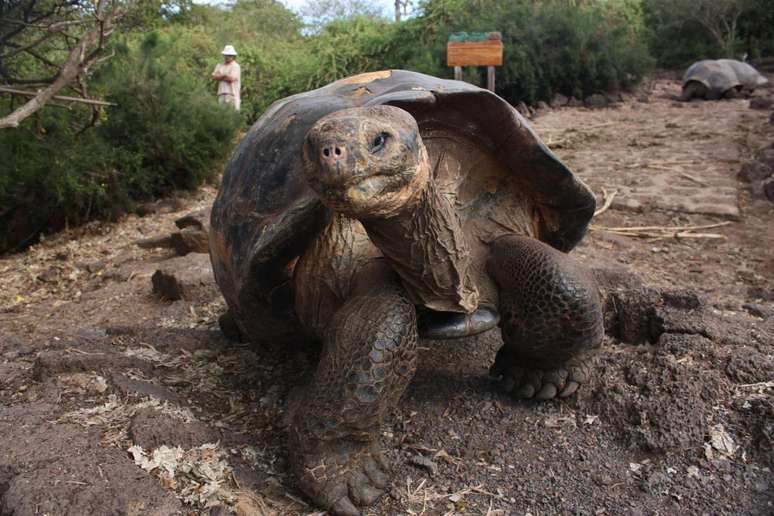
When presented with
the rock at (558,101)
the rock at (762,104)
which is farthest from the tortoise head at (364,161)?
the rock at (558,101)

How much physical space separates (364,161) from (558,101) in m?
11.0

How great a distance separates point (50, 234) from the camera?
20.3 feet

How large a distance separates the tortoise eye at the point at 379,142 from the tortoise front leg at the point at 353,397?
50 centimetres

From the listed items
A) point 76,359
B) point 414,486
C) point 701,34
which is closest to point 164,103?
point 76,359

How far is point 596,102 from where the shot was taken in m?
11.6

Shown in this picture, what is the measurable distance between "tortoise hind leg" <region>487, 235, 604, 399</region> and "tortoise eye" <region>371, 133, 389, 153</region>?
0.78 metres

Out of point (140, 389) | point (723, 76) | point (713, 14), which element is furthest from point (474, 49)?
point (713, 14)

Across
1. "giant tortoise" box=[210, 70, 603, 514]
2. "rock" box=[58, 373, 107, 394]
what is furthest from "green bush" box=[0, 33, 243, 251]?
"giant tortoise" box=[210, 70, 603, 514]

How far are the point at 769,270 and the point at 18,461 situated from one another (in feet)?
12.7

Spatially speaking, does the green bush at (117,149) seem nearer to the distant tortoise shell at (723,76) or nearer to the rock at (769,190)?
the rock at (769,190)

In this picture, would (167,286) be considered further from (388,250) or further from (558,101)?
(558,101)

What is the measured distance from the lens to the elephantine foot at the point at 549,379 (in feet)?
7.27

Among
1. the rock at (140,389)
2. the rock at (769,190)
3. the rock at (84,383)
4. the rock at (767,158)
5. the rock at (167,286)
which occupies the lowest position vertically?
the rock at (167,286)

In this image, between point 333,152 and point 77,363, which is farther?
point 77,363
